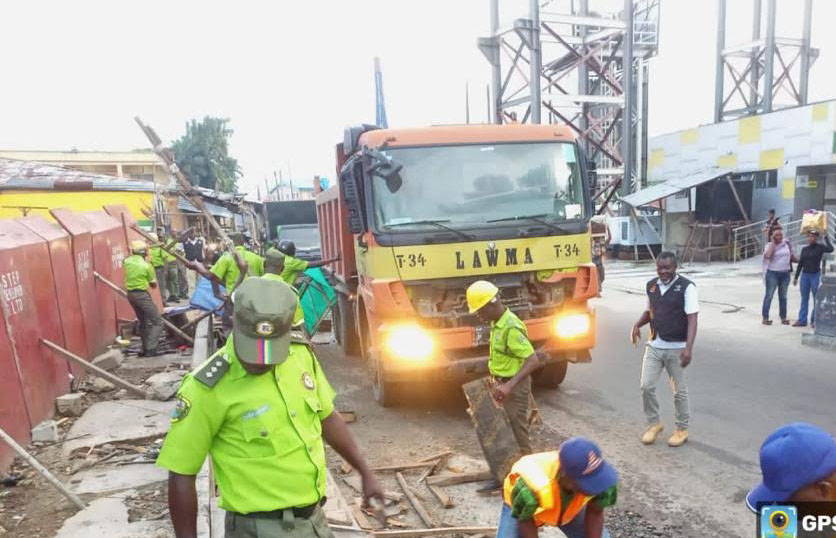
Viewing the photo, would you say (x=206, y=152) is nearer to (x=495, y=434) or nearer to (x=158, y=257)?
(x=158, y=257)

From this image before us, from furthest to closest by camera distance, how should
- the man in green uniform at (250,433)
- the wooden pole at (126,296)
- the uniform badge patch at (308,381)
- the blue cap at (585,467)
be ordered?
the wooden pole at (126,296) < the blue cap at (585,467) < the uniform badge patch at (308,381) < the man in green uniform at (250,433)

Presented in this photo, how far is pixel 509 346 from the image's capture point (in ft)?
14.4

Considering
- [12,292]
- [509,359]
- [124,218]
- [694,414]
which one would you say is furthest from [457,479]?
[124,218]

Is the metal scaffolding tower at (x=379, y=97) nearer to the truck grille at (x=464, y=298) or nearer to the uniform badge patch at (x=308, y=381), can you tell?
the truck grille at (x=464, y=298)

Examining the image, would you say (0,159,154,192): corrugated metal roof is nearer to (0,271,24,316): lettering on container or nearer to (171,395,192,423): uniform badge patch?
(0,271,24,316): lettering on container

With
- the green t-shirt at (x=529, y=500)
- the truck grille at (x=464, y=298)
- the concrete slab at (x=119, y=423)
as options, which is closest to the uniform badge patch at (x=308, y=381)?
the green t-shirt at (x=529, y=500)

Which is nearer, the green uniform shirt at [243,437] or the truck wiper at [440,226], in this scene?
the green uniform shirt at [243,437]

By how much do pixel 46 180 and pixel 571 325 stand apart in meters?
17.9

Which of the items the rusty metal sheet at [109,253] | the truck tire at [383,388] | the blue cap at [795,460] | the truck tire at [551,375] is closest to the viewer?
the blue cap at [795,460]

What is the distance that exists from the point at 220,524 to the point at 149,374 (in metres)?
5.05

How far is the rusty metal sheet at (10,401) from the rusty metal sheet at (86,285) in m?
2.94

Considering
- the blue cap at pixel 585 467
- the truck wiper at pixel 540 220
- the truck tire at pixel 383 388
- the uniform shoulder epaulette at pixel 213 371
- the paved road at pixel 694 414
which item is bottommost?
the paved road at pixel 694 414

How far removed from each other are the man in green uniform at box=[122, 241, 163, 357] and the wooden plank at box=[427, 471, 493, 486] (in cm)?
600

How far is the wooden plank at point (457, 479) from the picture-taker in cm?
472
